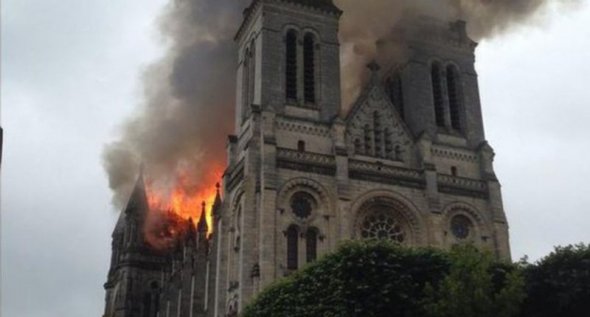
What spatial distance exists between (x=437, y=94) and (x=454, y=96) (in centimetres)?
125

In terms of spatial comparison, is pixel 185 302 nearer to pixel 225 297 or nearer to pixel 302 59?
pixel 225 297

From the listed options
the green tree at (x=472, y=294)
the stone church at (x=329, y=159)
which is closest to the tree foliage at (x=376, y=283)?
the green tree at (x=472, y=294)

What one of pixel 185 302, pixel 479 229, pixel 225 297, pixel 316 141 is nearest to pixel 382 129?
pixel 316 141

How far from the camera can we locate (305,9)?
181ft

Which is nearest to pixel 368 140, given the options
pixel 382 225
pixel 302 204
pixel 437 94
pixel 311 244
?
pixel 382 225

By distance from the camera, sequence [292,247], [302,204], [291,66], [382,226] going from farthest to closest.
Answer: [291,66] → [382,226] → [302,204] → [292,247]

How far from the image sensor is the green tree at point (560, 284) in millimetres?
31781

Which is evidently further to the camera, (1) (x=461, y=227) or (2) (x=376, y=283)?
(1) (x=461, y=227)

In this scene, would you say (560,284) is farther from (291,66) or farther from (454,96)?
(454,96)

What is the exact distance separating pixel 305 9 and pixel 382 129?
987 centimetres

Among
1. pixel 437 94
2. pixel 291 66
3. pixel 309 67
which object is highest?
pixel 437 94

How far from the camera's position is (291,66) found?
53.5m

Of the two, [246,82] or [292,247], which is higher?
[246,82]

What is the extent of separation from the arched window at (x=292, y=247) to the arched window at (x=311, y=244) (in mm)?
634
